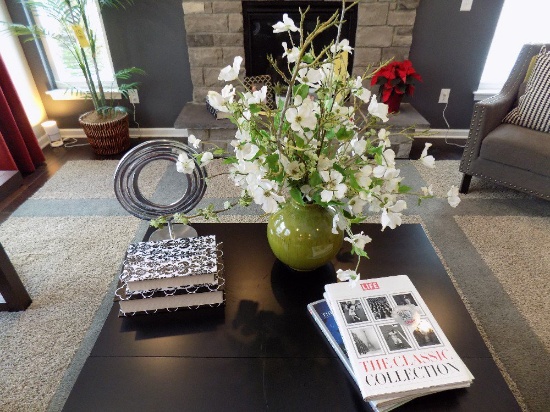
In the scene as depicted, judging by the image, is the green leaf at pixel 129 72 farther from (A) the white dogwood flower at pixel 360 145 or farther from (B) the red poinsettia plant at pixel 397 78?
(A) the white dogwood flower at pixel 360 145

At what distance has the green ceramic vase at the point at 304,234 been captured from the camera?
1075 mm

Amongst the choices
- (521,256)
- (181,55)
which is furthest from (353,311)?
(181,55)

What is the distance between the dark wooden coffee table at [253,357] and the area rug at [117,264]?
10.8 inches

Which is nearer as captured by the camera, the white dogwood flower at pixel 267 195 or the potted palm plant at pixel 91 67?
the white dogwood flower at pixel 267 195

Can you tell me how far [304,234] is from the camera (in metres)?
1.08

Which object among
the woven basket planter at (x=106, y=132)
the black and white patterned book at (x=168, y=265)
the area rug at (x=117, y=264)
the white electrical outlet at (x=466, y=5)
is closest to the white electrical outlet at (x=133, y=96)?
the woven basket planter at (x=106, y=132)

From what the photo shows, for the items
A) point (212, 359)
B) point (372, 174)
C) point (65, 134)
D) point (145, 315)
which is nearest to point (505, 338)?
point (372, 174)

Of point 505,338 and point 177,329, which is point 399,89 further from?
point 177,329

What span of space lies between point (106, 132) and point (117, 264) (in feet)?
4.29

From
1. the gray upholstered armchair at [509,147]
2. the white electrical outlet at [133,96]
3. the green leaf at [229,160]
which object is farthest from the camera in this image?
the white electrical outlet at [133,96]

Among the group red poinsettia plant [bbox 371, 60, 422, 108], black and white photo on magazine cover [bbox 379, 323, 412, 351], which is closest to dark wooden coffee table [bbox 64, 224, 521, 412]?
black and white photo on magazine cover [bbox 379, 323, 412, 351]

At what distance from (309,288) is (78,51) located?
249 cm

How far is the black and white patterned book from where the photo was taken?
1.04 meters

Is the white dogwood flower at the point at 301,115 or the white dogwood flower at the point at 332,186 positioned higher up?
the white dogwood flower at the point at 301,115
